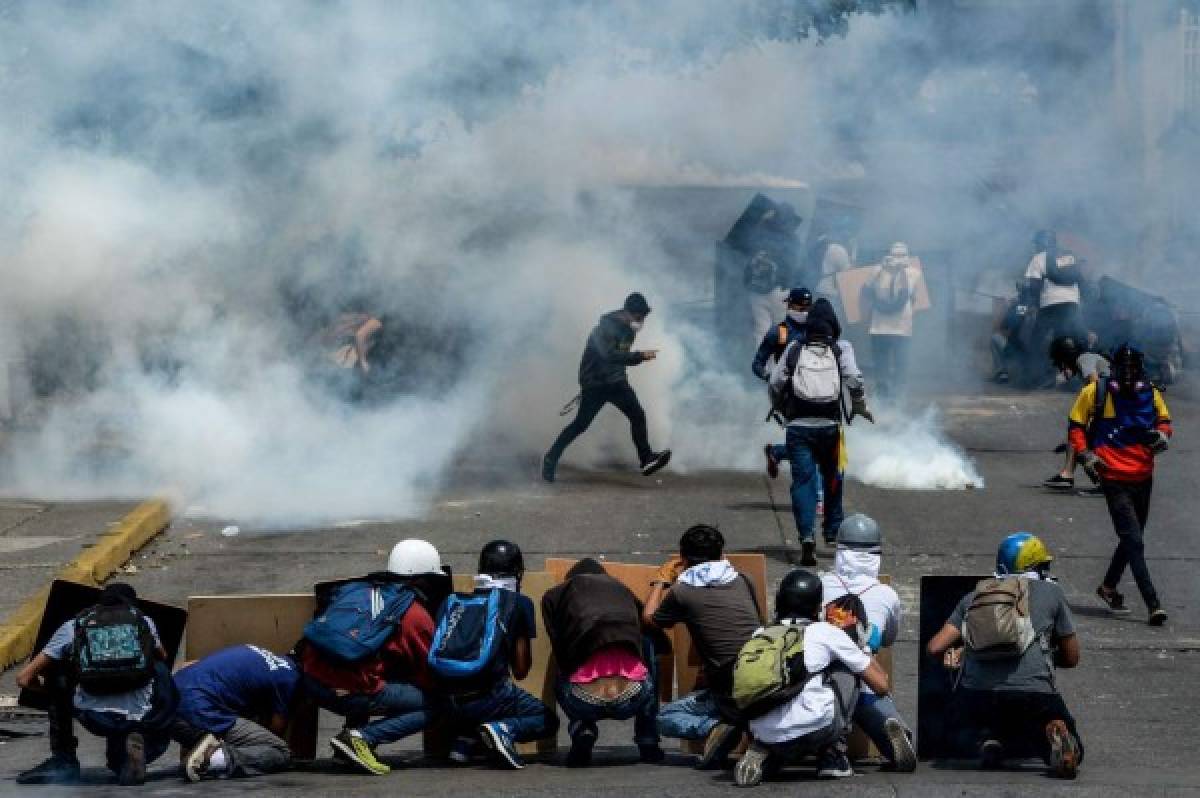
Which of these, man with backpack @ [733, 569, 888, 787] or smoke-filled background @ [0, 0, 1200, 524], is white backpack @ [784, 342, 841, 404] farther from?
man with backpack @ [733, 569, 888, 787]

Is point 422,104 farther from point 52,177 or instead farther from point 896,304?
point 896,304

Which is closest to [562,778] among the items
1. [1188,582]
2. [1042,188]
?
[1188,582]

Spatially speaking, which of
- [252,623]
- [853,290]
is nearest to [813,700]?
[252,623]

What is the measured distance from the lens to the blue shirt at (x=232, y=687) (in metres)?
7.88

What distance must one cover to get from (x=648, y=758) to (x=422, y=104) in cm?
692

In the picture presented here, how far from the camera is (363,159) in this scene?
14977 millimetres

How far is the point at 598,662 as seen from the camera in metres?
7.98

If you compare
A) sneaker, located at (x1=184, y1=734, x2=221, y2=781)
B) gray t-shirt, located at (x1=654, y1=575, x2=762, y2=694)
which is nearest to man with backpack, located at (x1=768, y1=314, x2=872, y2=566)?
gray t-shirt, located at (x1=654, y1=575, x2=762, y2=694)

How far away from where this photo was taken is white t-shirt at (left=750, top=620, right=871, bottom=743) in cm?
748

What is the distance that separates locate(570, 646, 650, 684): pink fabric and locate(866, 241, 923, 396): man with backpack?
10.2 metres

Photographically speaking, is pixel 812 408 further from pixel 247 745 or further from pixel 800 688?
pixel 247 745

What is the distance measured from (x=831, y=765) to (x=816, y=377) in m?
4.46

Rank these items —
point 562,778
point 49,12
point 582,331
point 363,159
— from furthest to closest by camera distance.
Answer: point 582,331
point 363,159
point 49,12
point 562,778

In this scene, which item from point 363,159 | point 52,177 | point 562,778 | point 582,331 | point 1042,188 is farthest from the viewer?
point 1042,188
